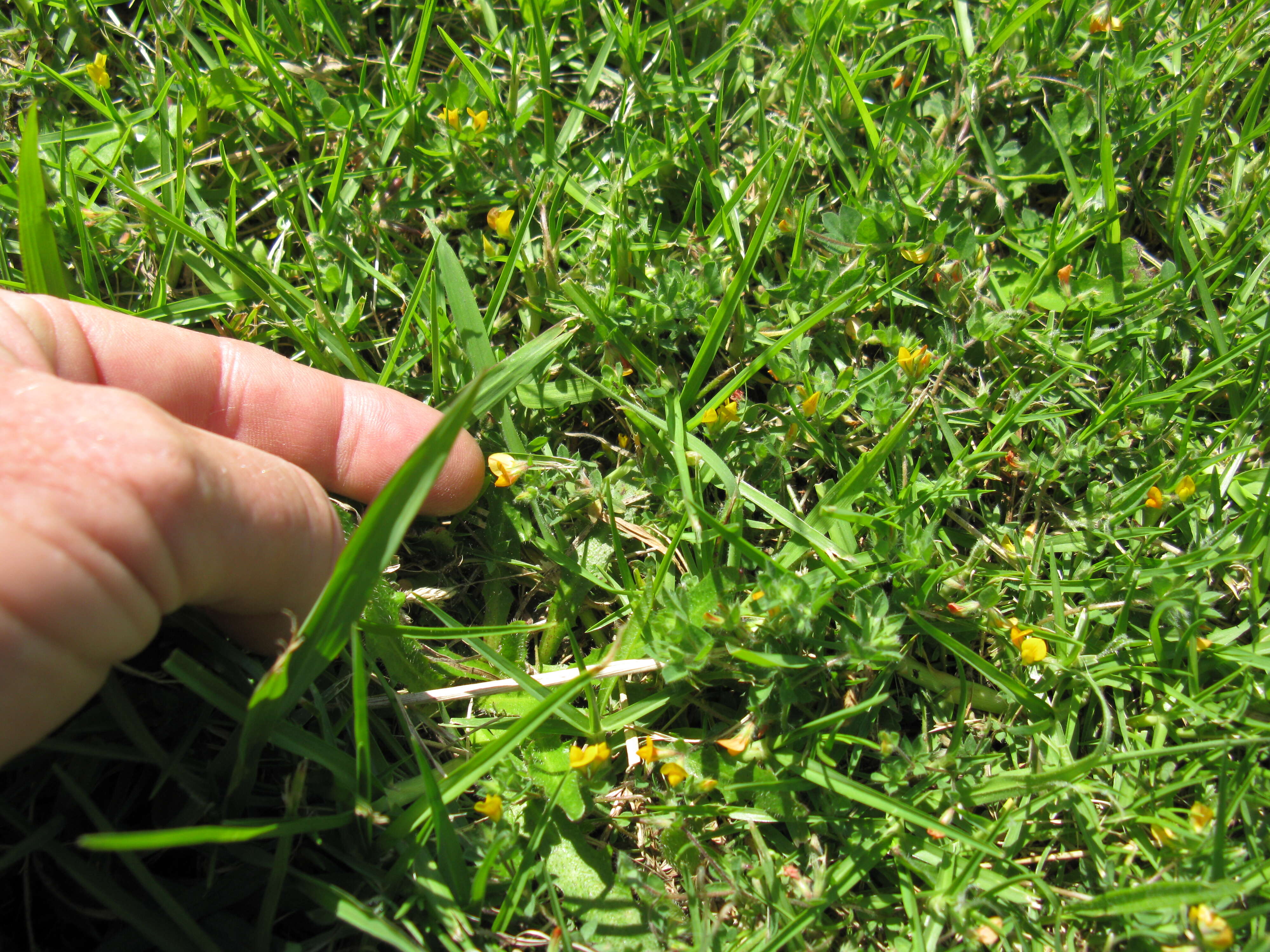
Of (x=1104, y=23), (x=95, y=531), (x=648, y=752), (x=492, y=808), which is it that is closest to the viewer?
(x=95, y=531)

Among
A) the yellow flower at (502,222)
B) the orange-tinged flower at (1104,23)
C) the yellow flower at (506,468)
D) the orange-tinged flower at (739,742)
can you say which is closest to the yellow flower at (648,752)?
the orange-tinged flower at (739,742)

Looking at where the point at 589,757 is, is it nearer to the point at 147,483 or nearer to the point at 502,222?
the point at 147,483

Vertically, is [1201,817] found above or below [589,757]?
below

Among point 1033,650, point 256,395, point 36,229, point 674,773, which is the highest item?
point 36,229

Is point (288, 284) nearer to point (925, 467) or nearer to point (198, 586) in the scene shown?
point (198, 586)

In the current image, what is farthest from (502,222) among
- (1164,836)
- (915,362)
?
(1164,836)

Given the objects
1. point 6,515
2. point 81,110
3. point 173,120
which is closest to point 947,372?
point 6,515

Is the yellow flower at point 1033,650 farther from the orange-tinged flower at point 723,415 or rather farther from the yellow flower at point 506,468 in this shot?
the yellow flower at point 506,468
